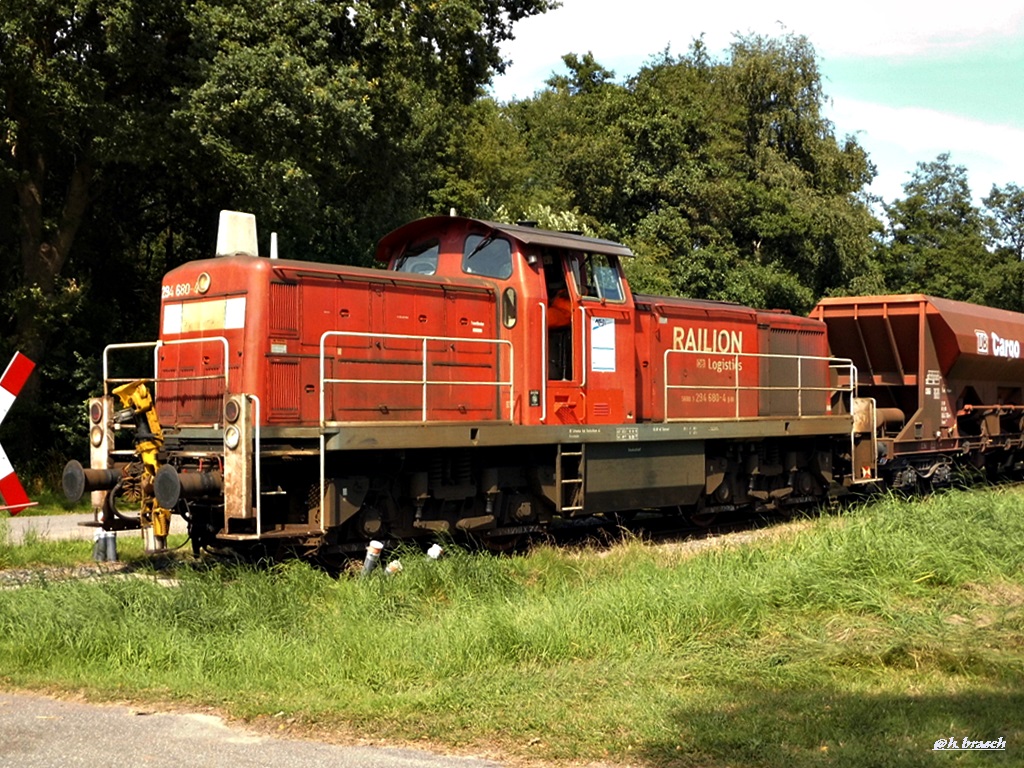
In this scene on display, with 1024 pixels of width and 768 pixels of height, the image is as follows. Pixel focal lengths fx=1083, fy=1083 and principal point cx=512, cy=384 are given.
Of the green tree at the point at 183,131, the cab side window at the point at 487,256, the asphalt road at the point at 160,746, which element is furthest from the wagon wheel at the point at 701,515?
the asphalt road at the point at 160,746

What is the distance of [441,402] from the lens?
11977mm

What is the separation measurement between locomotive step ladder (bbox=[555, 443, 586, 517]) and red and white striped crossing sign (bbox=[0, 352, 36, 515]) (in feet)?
18.6

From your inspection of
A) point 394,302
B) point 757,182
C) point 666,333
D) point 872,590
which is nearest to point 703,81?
point 757,182

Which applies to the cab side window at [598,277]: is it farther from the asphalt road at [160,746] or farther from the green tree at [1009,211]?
the green tree at [1009,211]

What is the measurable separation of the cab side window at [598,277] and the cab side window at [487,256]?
0.90m

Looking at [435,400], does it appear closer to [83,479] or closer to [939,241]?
[83,479]

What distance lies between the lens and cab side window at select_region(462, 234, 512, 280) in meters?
12.7

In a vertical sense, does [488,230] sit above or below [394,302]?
above

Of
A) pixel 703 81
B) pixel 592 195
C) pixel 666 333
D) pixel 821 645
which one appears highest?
pixel 703 81

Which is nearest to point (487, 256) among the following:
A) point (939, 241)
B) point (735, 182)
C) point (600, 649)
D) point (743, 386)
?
point (743, 386)

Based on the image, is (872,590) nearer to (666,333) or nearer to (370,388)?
(370,388)

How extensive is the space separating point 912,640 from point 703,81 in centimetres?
4554

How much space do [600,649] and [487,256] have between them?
257 inches

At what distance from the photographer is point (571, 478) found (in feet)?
42.3
